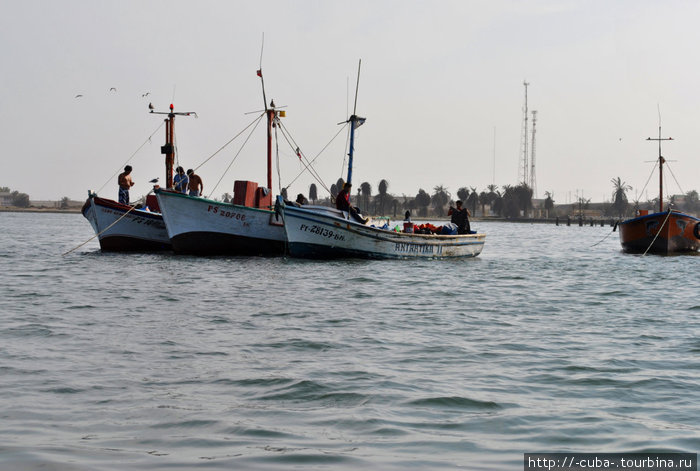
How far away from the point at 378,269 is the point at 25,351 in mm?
14715

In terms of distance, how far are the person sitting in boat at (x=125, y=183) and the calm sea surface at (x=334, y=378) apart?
41.7ft

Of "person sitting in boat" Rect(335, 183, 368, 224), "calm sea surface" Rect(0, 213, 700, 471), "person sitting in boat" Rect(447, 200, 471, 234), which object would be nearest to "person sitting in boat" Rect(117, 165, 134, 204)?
"person sitting in boat" Rect(335, 183, 368, 224)

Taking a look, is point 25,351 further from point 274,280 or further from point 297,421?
point 274,280

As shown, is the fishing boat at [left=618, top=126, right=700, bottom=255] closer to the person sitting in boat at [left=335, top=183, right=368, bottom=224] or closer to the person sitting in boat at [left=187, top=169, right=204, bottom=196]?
the person sitting in boat at [left=335, top=183, right=368, bottom=224]

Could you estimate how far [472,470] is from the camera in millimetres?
5125

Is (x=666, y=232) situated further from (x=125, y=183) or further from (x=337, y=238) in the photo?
(x=125, y=183)

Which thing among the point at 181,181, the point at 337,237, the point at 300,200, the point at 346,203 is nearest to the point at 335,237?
the point at 337,237

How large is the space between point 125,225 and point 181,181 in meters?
3.53

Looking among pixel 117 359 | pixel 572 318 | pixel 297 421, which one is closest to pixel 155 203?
pixel 572 318

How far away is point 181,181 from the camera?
28.3m

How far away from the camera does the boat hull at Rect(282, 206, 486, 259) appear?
2552cm

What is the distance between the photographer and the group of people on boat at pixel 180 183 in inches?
1109

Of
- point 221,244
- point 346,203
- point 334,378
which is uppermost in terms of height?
point 346,203

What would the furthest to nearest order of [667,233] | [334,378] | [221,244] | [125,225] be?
[667,233]
[125,225]
[221,244]
[334,378]
